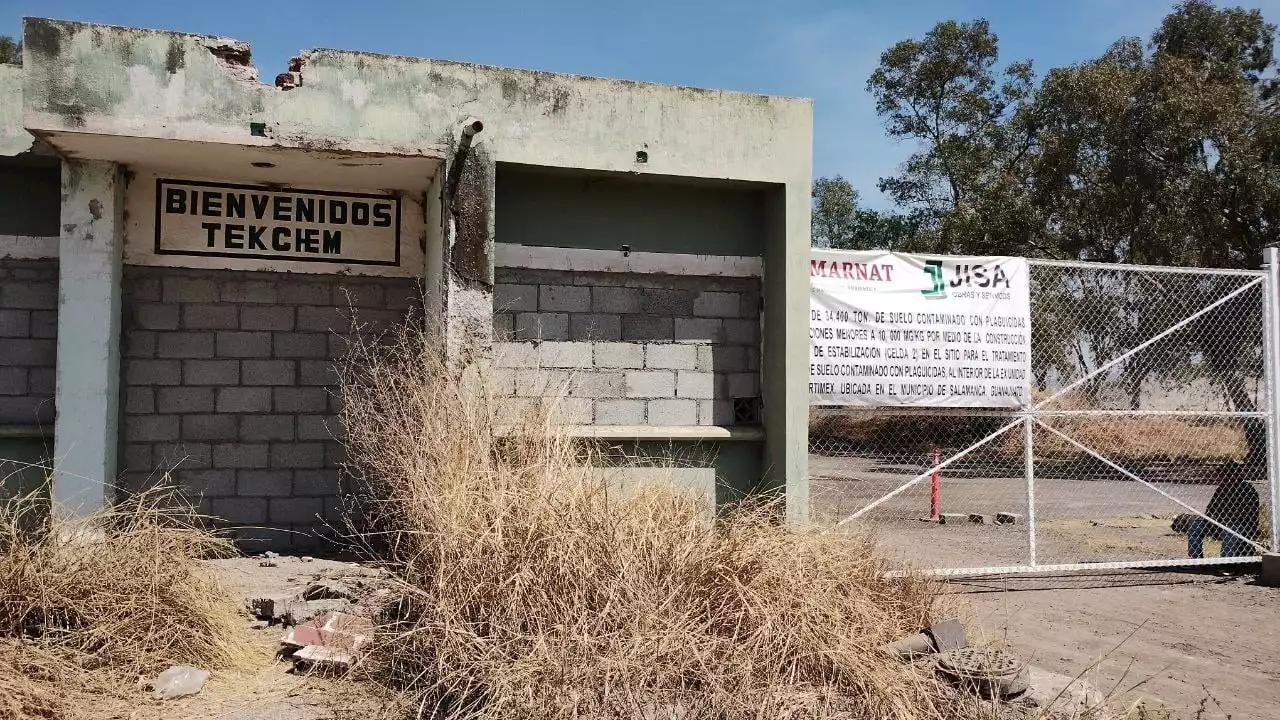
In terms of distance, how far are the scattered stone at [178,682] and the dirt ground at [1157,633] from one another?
14.8ft

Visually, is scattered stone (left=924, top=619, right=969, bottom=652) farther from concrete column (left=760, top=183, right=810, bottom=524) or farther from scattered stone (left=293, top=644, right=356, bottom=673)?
scattered stone (left=293, top=644, right=356, bottom=673)

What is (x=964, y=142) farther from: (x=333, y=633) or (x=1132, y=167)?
(x=333, y=633)

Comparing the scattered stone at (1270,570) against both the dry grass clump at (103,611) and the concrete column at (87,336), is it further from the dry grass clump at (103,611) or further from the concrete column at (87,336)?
the concrete column at (87,336)

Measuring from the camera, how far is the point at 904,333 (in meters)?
7.91

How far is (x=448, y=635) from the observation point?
454cm

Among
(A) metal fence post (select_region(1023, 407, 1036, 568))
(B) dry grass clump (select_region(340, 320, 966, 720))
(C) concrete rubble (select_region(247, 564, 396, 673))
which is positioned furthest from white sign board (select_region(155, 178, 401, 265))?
(A) metal fence post (select_region(1023, 407, 1036, 568))

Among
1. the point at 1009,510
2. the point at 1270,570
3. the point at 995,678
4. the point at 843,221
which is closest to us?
the point at 995,678

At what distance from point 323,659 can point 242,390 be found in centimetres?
367

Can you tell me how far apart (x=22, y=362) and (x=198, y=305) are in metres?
1.36

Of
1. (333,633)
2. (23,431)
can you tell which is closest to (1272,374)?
(333,633)

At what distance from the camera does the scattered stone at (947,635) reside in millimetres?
5016

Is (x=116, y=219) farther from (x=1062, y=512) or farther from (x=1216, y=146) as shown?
(x=1216, y=146)

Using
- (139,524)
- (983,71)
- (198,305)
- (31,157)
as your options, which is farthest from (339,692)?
(983,71)

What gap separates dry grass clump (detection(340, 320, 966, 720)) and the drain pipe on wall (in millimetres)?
2405
